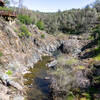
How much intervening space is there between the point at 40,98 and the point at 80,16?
86753 millimetres

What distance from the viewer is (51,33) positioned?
84188mm

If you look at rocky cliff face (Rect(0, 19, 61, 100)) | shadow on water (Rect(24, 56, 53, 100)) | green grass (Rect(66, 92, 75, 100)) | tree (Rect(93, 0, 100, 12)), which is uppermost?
tree (Rect(93, 0, 100, 12))

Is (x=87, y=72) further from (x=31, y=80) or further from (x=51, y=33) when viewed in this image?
(x=51, y=33)

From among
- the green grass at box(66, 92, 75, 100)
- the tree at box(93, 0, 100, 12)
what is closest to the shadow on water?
the green grass at box(66, 92, 75, 100)

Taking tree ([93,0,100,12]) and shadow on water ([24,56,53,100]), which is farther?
tree ([93,0,100,12])

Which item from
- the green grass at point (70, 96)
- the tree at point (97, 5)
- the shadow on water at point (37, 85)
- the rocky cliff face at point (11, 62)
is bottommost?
the shadow on water at point (37, 85)

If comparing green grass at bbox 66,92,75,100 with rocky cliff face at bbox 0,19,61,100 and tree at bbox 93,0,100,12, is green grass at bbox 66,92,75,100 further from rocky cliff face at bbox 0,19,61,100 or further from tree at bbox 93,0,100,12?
tree at bbox 93,0,100,12

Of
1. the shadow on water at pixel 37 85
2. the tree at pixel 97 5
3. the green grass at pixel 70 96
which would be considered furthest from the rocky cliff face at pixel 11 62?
the tree at pixel 97 5

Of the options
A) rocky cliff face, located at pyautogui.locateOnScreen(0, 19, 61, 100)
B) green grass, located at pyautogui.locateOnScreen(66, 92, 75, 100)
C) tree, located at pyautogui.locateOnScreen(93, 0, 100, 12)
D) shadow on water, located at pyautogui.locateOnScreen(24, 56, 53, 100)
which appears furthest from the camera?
tree, located at pyautogui.locateOnScreen(93, 0, 100, 12)

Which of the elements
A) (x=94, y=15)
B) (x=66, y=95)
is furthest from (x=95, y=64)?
(x=94, y=15)

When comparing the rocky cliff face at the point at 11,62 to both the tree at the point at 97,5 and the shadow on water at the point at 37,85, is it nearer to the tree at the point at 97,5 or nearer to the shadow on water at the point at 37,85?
the shadow on water at the point at 37,85

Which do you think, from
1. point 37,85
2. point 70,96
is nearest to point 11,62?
point 37,85

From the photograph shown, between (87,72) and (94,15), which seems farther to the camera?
(94,15)

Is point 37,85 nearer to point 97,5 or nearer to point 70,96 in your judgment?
point 70,96
